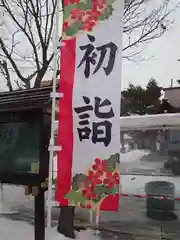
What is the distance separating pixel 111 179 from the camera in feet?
10.2

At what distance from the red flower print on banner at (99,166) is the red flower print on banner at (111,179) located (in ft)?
0.24

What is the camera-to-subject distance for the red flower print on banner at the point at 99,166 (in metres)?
3.10

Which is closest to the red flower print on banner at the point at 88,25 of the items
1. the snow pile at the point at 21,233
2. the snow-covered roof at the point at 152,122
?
the snow pile at the point at 21,233

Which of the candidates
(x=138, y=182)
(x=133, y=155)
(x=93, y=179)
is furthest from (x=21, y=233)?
(x=133, y=155)

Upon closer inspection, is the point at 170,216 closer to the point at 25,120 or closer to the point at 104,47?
the point at 25,120

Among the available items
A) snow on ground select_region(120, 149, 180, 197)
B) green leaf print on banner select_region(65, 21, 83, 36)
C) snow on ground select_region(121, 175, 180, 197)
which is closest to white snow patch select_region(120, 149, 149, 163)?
snow on ground select_region(120, 149, 180, 197)

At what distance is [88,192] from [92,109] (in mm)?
935

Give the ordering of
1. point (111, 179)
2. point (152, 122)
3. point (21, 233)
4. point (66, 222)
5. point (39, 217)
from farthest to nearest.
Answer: point (152, 122) → point (21, 233) → point (66, 222) → point (39, 217) → point (111, 179)

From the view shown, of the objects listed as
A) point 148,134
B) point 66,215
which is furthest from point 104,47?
point 148,134

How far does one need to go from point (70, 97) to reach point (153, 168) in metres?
8.85

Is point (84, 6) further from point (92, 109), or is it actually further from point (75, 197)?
point (75, 197)

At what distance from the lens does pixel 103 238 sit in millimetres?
5422

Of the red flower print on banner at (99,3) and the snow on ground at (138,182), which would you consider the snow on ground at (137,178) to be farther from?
the red flower print on banner at (99,3)

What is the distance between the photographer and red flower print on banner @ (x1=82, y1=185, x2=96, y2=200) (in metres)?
3.13
